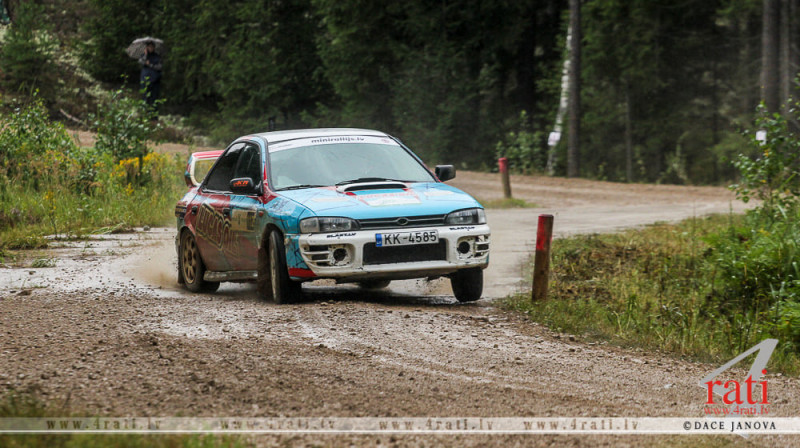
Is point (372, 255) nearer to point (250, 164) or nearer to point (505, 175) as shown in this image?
point (250, 164)

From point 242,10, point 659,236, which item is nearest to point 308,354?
point 659,236

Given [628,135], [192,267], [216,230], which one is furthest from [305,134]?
[628,135]

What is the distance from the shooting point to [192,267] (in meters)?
11.5

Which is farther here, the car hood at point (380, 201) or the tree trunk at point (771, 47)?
the tree trunk at point (771, 47)

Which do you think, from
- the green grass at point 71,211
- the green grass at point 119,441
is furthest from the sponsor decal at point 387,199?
the green grass at point 71,211

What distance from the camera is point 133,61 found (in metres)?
48.7

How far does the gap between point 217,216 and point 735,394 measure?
233 inches

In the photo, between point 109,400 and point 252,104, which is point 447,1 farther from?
point 109,400

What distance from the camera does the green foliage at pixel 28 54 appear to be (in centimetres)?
3894

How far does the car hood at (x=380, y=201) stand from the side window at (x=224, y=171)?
1.52 meters

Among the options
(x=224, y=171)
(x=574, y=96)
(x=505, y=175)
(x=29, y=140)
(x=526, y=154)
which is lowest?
(x=505, y=175)

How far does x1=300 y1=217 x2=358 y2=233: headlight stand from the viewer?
905 centimetres

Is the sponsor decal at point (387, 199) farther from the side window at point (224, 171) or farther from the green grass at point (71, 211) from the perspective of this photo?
the green grass at point (71, 211)

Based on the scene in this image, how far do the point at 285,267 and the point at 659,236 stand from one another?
8.83 metres
